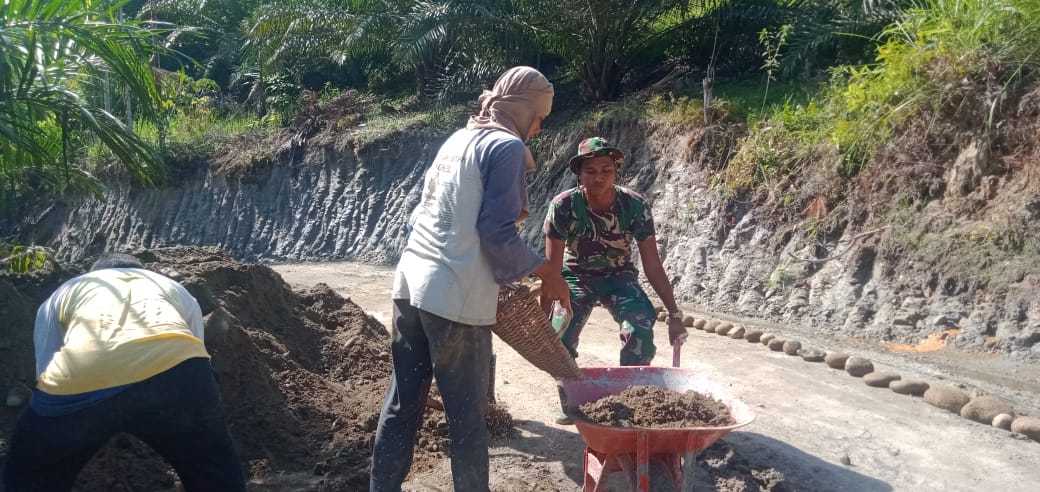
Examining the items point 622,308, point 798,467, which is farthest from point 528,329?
point 798,467

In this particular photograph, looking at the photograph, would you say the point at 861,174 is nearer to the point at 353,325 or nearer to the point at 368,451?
the point at 353,325

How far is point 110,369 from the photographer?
256cm

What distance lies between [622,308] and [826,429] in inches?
58.3

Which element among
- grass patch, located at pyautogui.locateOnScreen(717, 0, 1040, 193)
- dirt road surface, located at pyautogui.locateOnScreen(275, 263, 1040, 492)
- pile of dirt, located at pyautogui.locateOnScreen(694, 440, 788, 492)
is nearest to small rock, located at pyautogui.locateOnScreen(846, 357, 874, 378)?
dirt road surface, located at pyautogui.locateOnScreen(275, 263, 1040, 492)

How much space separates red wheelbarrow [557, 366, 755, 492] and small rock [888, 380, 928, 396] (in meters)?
2.43

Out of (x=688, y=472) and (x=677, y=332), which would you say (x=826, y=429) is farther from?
(x=688, y=472)

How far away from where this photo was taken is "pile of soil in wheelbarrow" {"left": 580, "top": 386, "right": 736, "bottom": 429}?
3408 millimetres

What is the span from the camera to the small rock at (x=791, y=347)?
6531 mm

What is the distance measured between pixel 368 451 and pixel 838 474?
241 centimetres

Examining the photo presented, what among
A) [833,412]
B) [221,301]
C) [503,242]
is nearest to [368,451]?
[221,301]

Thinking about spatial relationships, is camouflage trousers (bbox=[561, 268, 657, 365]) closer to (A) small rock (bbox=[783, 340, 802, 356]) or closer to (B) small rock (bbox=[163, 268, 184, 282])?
(B) small rock (bbox=[163, 268, 184, 282])

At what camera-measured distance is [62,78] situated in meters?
4.31

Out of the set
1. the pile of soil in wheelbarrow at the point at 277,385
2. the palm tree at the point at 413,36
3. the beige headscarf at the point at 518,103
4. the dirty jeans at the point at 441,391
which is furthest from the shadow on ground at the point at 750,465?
the palm tree at the point at 413,36

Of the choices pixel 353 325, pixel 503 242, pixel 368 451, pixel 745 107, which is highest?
pixel 745 107
